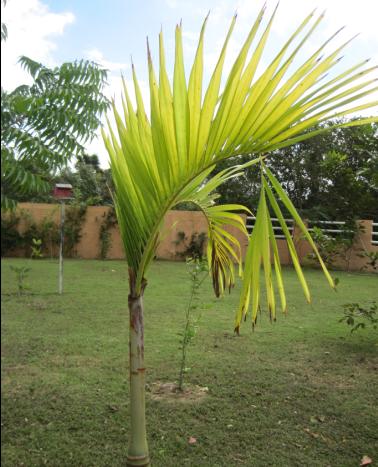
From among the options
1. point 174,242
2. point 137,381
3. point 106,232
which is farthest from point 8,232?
point 174,242

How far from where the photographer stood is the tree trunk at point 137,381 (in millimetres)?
1291

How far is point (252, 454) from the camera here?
1714mm

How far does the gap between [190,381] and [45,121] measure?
1848 mm

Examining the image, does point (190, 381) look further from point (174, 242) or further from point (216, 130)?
point (174, 242)

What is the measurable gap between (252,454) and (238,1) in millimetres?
1497

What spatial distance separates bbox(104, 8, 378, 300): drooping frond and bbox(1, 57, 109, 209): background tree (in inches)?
5.6

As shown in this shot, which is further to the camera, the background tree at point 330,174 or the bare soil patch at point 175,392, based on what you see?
the background tree at point 330,174

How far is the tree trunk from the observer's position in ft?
4.24

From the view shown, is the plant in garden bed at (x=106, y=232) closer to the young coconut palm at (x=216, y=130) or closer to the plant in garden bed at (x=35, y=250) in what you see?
the plant in garden bed at (x=35, y=250)

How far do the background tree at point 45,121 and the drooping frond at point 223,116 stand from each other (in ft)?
0.47

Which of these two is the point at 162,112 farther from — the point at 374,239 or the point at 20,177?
the point at 374,239

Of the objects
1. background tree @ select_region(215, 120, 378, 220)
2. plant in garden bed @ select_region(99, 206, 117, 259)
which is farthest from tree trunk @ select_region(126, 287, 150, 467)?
plant in garden bed @ select_region(99, 206, 117, 259)

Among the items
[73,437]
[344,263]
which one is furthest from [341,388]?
[344,263]

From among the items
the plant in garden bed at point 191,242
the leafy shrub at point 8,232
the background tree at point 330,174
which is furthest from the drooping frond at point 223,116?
the plant in garden bed at point 191,242
